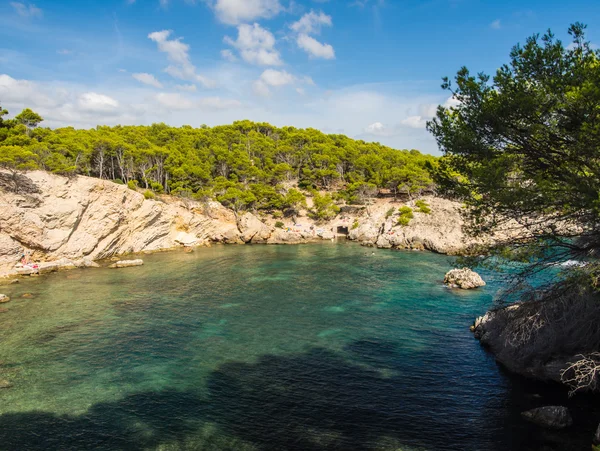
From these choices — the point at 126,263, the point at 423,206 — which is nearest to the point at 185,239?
the point at 126,263

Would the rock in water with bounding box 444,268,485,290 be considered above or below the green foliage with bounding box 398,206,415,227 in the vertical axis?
below

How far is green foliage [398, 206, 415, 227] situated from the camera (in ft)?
201

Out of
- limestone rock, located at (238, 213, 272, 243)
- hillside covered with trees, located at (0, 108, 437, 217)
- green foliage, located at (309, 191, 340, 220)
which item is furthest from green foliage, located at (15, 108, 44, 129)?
green foliage, located at (309, 191, 340, 220)

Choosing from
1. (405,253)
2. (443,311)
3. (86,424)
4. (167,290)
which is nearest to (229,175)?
(405,253)

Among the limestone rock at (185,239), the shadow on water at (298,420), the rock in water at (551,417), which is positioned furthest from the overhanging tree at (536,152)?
the limestone rock at (185,239)

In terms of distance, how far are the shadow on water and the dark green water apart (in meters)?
0.06

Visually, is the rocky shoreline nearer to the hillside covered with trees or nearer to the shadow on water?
the hillside covered with trees

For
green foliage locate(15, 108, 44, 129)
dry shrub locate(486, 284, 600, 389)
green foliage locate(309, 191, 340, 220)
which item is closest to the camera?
dry shrub locate(486, 284, 600, 389)

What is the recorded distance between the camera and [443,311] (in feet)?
94.8

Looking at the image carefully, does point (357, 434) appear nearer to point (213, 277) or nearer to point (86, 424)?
point (86, 424)

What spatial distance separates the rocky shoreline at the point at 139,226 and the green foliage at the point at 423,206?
680mm

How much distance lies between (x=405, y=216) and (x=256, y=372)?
47.9m

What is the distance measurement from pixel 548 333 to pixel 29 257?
162 feet

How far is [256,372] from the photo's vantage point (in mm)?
19609
